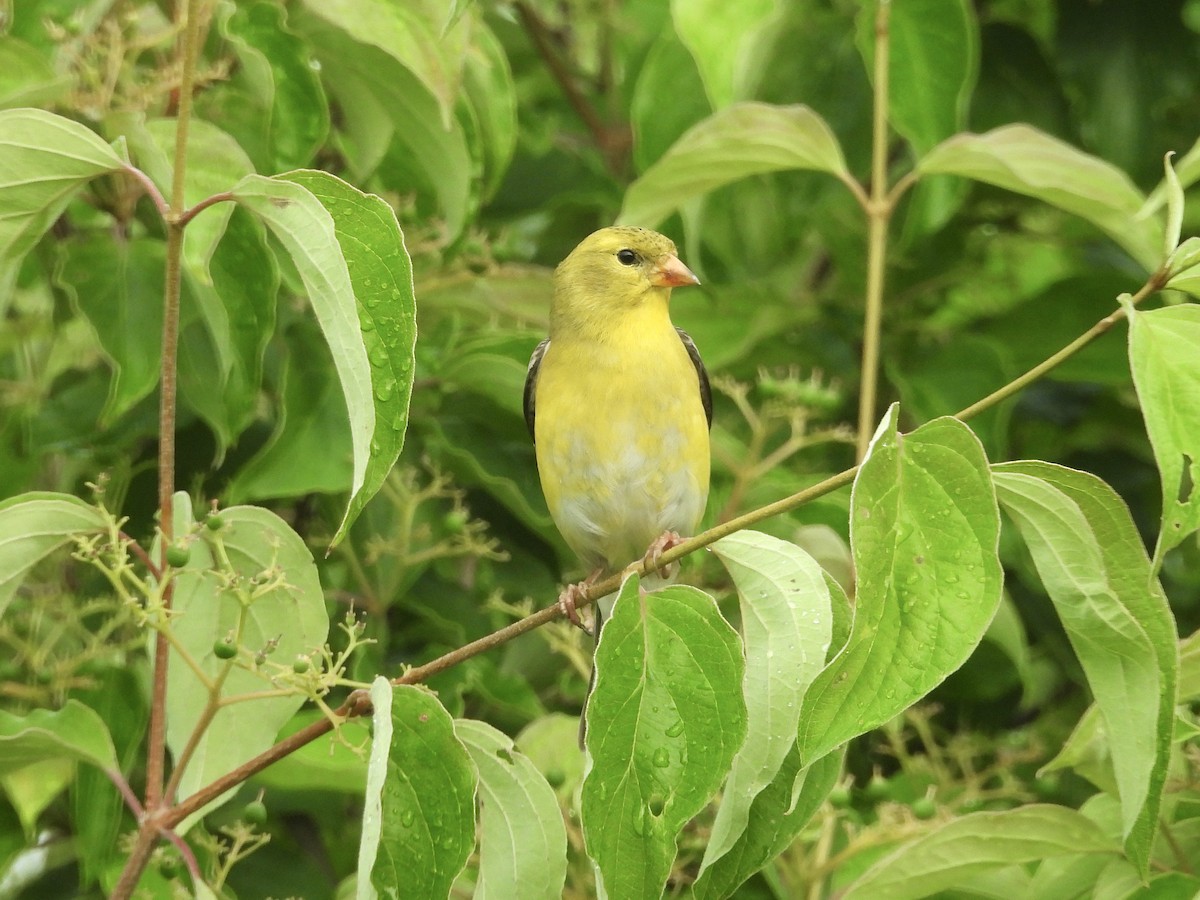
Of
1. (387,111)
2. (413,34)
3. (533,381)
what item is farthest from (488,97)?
(533,381)

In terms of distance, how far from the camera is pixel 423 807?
1945 millimetres

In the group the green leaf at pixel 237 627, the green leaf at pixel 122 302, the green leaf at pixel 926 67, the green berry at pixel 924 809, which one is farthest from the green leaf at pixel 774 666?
the green leaf at pixel 926 67

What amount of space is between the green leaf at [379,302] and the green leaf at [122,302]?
105 centimetres

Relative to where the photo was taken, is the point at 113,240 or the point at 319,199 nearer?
the point at 319,199

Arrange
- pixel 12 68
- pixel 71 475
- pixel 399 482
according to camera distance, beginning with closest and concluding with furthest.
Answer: pixel 12 68 < pixel 399 482 < pixel 71 475

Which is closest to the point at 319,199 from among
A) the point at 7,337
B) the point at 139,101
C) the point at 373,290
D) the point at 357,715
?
the point at 373,290

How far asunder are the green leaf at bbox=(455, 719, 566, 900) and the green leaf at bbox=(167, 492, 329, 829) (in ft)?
1.03

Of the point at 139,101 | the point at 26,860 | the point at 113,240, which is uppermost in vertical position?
the point at 139,101

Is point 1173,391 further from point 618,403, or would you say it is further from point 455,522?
point 618,403

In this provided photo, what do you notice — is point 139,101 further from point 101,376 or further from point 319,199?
point 319,199

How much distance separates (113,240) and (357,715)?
1.43 meters

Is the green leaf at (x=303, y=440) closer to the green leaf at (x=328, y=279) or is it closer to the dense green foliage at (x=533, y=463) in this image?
the dense green foliage at (x=533, y=463)

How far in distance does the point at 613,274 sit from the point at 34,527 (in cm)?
196

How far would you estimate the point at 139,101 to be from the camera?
279 cm
